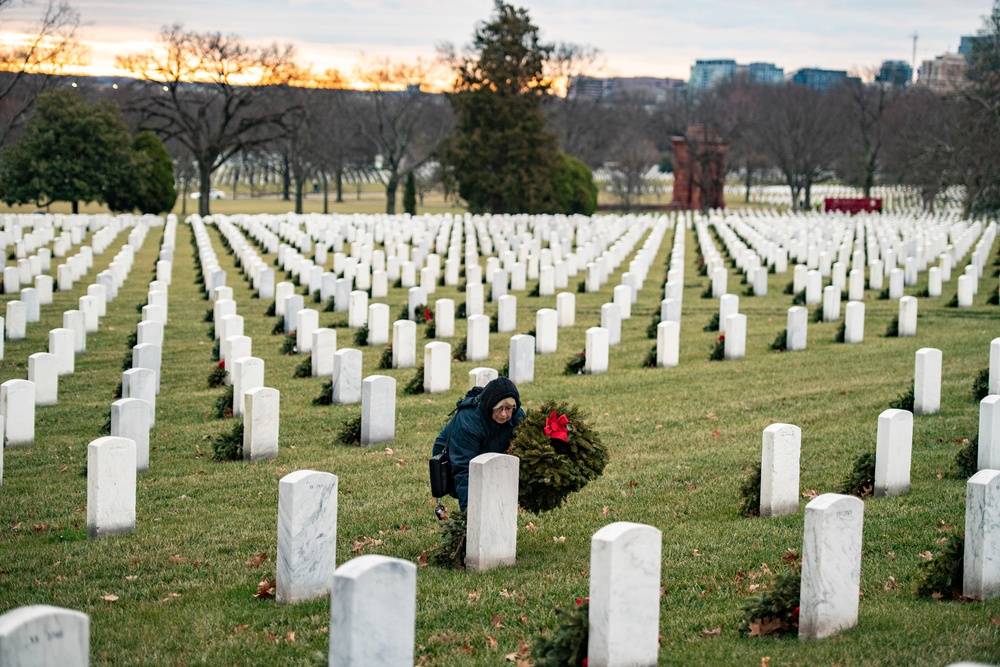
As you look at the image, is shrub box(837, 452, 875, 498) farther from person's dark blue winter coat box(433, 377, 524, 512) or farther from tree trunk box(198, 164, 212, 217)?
tree trunk box(198, 164, 212, 217)

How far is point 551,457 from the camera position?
284 inches

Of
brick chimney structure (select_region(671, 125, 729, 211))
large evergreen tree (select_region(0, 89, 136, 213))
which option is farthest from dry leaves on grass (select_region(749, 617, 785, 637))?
brick chimney structure (select_region(671, 125, 729, 211))

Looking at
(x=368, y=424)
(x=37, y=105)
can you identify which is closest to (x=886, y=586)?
(x=368, y=424)

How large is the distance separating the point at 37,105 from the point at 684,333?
3934 cm

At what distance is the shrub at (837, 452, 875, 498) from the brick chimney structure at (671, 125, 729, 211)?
2211 inches

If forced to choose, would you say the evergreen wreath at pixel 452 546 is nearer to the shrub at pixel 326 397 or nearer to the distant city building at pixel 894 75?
the shrub at pixel 326 397

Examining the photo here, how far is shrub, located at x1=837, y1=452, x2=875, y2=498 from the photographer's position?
9.06 m

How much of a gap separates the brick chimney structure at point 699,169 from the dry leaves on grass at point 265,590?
59.0 metres

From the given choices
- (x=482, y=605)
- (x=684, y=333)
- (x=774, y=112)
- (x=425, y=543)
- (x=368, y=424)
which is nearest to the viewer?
(x=482, y=605)

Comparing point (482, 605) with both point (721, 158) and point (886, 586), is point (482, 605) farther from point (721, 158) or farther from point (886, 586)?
point (721, 158)

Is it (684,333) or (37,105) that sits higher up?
(37,105)

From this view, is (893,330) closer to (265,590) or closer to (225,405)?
(225,405)

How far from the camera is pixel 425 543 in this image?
7.91m

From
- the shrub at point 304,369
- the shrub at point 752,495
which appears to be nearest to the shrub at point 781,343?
the shrub at point 304,369
